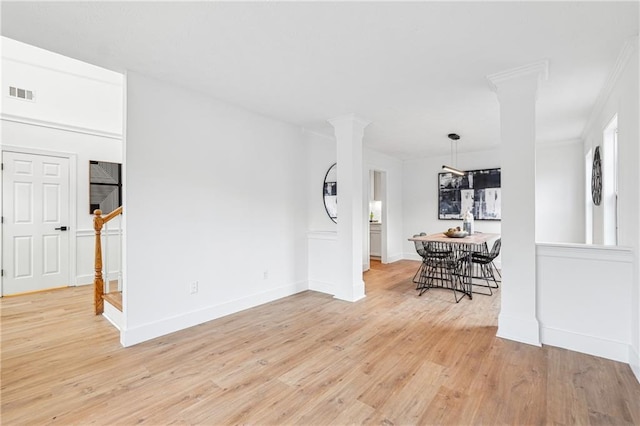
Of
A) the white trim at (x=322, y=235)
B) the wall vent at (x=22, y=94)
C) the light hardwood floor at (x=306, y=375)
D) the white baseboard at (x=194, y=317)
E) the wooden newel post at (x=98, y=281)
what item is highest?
the wall vent at (x=22, y=94)

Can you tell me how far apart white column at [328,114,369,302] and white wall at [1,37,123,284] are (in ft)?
13.0

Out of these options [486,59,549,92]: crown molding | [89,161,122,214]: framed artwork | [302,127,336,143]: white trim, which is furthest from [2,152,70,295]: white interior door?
[486,59,549,92]: crown molding

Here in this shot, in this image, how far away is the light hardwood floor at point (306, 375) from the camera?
5.88 ft

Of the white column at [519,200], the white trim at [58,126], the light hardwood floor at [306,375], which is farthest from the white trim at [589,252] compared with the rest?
the white trim at [58,126]

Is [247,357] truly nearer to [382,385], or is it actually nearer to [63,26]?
[382,385]

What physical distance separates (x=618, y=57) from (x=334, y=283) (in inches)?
149

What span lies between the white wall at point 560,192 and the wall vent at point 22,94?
868 cm

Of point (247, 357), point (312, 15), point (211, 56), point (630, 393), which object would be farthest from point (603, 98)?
point (247, 357)

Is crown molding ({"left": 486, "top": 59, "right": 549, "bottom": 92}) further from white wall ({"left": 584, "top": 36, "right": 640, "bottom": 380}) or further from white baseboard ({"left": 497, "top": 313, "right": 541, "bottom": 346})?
white baseboard ({"left": 497, "top": 313, "right": 541, "bottom": 346})

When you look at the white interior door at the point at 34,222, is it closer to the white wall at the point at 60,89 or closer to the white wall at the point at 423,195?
the white wall at the point at 60,89

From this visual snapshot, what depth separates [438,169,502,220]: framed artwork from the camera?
6254 millimetres

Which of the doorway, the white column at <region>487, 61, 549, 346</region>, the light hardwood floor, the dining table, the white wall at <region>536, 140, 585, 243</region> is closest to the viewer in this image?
the light hardwood floor

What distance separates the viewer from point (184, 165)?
3.14 metres

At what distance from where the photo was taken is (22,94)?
435 centimetres
